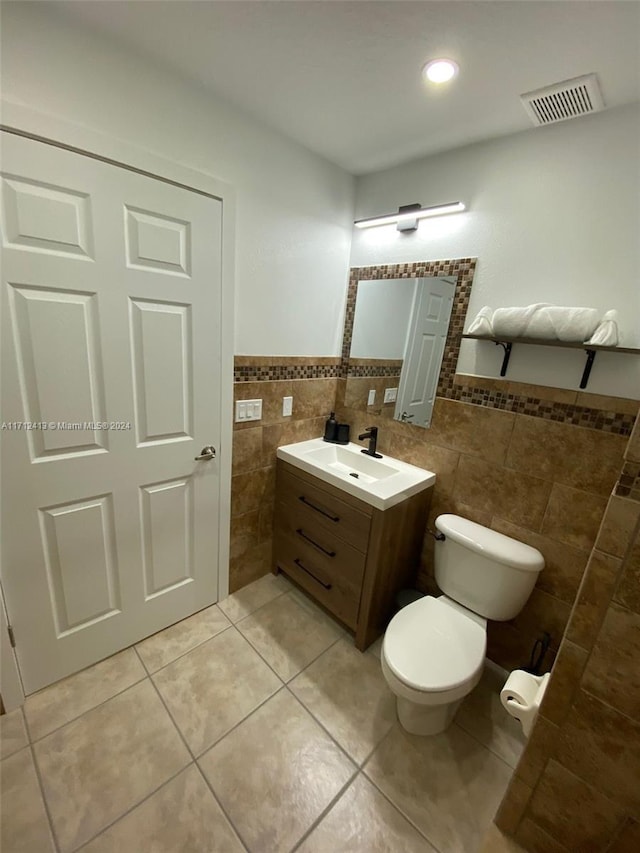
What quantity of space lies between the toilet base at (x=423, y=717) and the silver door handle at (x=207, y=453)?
51.0 inches

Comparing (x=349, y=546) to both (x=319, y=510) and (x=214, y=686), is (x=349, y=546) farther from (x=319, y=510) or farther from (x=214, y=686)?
(x=214, y=686)

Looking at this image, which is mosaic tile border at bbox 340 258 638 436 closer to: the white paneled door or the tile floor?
the white paneled door

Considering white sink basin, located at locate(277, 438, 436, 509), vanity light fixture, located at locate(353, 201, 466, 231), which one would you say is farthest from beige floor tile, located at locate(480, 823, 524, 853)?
vanity light fixture, located at locate(353, 201, 466, 231)

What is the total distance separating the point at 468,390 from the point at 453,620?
1.01 m

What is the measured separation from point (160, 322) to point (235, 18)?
938mm

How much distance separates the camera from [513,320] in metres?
1.34

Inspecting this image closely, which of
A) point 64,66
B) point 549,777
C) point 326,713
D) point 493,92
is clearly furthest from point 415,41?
point 326,713

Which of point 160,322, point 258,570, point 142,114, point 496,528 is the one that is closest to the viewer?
point 142,114

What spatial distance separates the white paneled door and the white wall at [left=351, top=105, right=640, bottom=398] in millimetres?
1130

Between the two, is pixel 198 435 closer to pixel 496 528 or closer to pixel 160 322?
pixel 160 322

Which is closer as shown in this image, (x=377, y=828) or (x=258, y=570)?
(x=377, y=828)

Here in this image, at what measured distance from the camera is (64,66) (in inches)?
40.9

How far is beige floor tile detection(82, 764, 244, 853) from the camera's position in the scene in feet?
3.33

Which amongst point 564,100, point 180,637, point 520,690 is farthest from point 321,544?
point 564,100
